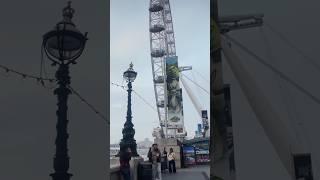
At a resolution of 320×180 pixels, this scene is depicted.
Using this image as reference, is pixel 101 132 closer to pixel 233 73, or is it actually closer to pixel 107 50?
pixel 107 50

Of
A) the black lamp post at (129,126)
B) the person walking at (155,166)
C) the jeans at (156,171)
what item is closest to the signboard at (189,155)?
the person walking at (155,166)

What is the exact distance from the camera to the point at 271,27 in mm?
2510

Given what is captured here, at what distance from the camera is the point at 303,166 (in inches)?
91.8

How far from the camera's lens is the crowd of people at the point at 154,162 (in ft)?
10.5

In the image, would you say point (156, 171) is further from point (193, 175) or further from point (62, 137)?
point (62, 137)

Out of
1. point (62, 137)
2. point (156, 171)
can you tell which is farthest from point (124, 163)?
point (62, 137)

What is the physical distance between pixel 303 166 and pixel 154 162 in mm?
2121

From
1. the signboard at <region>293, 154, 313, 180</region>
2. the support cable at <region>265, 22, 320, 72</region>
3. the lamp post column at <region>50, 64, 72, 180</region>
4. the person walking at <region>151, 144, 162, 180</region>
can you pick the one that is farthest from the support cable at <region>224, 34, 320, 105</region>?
the person walking at <region>151, 144, 162, 180</region>

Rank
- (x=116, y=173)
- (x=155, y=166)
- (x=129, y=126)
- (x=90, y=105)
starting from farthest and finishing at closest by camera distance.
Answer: (x=155, y=166) < (x=129, y=126) < (x=116, y=173) < (x=90, y=105)

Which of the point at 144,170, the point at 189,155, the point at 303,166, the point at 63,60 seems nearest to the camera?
the point at 63,60

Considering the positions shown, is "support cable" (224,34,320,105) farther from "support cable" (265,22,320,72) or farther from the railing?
the railing

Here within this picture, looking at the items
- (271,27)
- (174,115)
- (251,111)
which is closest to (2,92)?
(251,111)

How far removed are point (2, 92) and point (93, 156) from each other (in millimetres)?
632

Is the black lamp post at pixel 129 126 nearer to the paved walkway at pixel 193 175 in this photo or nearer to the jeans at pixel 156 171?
the jeans at pixel 156 171
